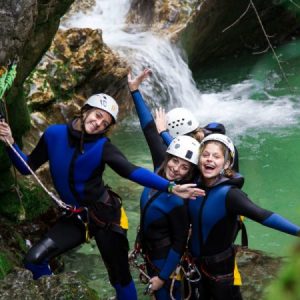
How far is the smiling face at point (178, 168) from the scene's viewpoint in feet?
11.5

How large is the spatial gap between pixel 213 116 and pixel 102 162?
24.1 feet

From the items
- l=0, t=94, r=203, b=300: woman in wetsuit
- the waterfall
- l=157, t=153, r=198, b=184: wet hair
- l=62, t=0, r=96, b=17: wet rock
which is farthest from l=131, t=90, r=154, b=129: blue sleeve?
l=62, t=0, r=96, b=17: wet rock

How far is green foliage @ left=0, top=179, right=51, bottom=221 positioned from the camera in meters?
4.93

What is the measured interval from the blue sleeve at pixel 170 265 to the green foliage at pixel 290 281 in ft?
8.21

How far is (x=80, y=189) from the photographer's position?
3.83 m

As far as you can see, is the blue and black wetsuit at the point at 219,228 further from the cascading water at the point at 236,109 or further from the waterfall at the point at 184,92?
the waterfall at the point at 184,92

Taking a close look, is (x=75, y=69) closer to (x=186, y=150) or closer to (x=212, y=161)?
(x=186, y=150)

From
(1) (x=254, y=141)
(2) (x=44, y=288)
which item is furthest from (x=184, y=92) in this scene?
(2) (x=44, y=288)

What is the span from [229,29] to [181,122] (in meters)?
10.5

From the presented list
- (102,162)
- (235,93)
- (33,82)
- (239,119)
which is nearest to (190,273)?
(102,162)

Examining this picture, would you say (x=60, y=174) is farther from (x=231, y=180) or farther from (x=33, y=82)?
(x=33, y=82)

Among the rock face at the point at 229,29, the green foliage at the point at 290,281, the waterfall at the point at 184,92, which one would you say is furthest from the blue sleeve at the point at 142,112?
the rock face at the point at 229,29

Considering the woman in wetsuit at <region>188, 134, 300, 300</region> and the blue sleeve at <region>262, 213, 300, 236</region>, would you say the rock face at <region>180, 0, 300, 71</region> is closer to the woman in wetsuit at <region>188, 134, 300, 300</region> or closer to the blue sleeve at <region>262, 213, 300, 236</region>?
the woman in wetsuit at <region>188, 134, 300, 300</region>

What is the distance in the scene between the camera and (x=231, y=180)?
3.33 metres
